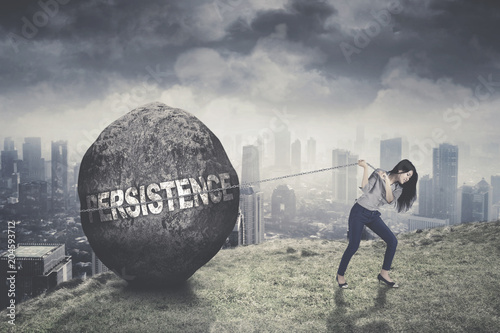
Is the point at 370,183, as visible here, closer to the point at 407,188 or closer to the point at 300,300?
the point at 407,188

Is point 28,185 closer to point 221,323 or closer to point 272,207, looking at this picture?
point 272,207

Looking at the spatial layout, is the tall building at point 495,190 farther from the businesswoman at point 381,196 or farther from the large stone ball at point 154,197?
the large stone ball at point 154,197

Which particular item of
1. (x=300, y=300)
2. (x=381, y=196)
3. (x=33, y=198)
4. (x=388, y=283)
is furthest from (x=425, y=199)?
(x=33, y=198)

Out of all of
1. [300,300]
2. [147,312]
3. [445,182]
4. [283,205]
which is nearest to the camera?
[147,312]

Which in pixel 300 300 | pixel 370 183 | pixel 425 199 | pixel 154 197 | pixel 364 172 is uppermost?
pixel 364 172

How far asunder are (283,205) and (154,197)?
121 ft

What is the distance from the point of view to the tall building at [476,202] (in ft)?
106

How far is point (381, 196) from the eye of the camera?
6.73 meters

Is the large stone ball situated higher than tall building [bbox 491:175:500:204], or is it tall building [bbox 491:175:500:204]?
the large stone ball

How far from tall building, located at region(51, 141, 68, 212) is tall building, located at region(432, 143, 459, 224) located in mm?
43047

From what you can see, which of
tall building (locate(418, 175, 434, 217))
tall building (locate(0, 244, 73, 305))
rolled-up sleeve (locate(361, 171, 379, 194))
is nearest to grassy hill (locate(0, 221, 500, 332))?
tall building (locate(0, 244, 73, 305))

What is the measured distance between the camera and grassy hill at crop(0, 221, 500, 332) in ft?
20.2

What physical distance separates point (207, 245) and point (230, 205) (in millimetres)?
1128

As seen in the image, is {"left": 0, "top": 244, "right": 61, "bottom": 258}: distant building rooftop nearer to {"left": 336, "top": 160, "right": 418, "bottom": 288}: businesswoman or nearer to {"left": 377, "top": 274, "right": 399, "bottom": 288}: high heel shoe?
{"left": 336, "top": 160, "right": 418, "bottom": 288}: businesswoman
